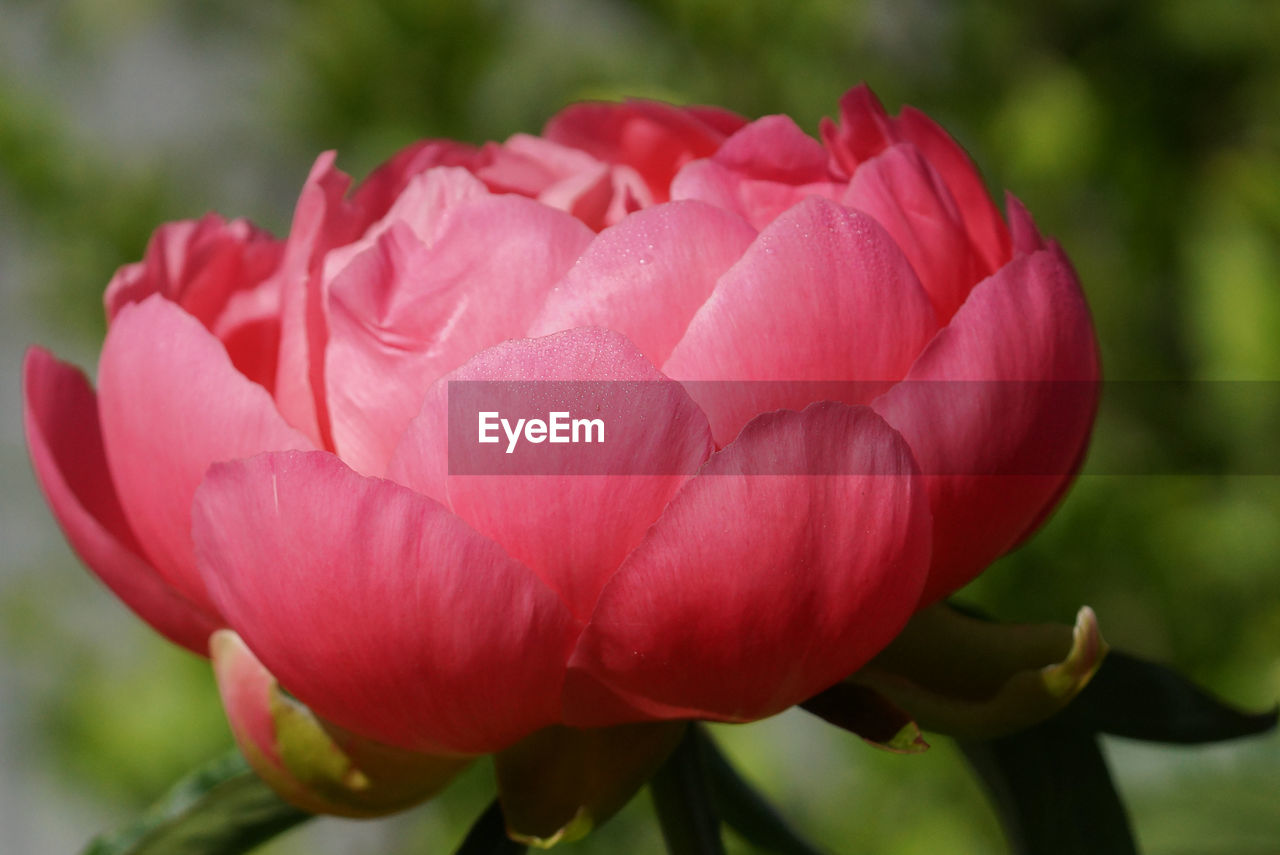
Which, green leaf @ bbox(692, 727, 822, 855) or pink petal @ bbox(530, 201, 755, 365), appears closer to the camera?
pink petal @ bbox(530, 201, 755, 365)

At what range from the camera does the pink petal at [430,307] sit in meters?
0.24

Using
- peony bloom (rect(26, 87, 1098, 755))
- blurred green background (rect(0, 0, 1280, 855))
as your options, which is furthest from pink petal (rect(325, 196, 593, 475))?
blurred green background (rect(0, 0, 1280, 855))

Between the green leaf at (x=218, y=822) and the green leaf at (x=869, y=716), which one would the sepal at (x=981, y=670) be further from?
the green leaf at (x=218, y=822)

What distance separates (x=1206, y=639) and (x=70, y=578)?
0.86m

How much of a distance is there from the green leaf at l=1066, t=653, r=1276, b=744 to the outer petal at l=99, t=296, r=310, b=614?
0.63ft

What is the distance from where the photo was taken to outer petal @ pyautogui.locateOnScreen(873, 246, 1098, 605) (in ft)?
0.75

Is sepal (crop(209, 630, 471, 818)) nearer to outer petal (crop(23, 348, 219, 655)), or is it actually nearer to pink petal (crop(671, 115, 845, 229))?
outer petal (crop(23, 348, 219, 655))

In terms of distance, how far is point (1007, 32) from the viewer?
0.98 metres

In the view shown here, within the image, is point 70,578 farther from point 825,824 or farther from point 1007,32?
point 1007,32

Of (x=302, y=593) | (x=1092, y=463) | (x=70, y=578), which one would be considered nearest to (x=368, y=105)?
(x=70, y=578)

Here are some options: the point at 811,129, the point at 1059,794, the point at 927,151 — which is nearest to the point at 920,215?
the point at 927,151

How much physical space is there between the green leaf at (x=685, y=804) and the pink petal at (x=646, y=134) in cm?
13

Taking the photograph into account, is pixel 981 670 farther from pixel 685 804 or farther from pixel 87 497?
pixel 87 497

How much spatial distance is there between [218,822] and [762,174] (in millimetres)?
194
